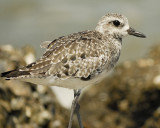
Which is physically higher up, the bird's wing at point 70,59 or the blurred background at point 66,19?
the blurred background at point 66,19

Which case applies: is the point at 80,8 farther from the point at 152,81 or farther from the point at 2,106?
the point at 2,106

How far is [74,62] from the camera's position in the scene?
9.11m

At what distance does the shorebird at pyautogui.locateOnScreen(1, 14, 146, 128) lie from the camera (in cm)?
887

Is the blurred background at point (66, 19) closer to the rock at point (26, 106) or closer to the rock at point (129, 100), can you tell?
the rock at point (129, 100)

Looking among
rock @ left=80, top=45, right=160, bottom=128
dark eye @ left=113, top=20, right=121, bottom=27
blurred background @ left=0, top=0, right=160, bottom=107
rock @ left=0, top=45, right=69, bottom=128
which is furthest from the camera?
blurred background @ left=0, top=0, right=160, bottom=107

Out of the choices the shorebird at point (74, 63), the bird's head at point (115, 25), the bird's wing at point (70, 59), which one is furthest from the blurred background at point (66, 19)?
the bird's wing at point (70, 59)

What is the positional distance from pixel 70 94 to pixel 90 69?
458 centimetres

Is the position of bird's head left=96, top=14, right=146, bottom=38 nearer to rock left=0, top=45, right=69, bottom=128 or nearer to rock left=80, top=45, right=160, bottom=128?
rock left=0, top=45, right=69, bottom=128

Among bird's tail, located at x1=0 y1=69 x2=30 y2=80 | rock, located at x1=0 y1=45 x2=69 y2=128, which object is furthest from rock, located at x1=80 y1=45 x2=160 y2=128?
bird's tail, located at x1=0 y1=69 x2=30 y2=80

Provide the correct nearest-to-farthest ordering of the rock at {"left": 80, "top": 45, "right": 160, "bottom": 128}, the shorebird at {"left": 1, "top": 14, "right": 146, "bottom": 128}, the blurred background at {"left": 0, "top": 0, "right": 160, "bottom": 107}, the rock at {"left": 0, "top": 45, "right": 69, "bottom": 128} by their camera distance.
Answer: the shorebird at {"left": 1, "top": 14, "right": 146, "bottom": 128}
the rock at {"left": 0, "top": 45, "right": 69, "bottom": 128}
the rock at {"left": 80, "top": 45, "right": 160, "bottom": 128}
the blurred background at {"left": 0, "top": 0, "right": 160, "bottom": 107}

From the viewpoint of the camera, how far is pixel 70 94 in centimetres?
1367

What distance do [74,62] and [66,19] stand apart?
14.9 metres

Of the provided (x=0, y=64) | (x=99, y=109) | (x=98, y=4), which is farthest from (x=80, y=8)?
(x=0, y=64)

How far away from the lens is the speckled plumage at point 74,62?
888cm
